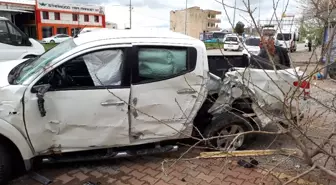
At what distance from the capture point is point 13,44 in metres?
8.66

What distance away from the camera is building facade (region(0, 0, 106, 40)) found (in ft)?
145

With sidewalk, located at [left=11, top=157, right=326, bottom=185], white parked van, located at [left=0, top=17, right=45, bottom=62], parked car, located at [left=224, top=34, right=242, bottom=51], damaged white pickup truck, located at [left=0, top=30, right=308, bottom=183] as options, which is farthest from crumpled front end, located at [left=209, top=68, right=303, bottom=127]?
white parked van, located at [left=0, top=17, right=45, bottom=62]

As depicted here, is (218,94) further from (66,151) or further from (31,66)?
(31,66)

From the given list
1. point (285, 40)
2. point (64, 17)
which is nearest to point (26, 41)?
point (285, 40)

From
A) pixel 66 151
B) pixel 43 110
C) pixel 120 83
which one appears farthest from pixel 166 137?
pixel 43 110

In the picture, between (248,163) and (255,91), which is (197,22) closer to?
(255,91)

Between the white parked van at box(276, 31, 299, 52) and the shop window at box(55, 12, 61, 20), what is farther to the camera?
the shop window at box(55, 12, 61, 20)

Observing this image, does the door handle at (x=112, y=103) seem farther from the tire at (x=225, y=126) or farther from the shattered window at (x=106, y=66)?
the tire at (x=225, y=126)

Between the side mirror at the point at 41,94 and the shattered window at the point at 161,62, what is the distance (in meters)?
1.06

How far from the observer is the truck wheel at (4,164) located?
9.95ft

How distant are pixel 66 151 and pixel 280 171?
2671 mm

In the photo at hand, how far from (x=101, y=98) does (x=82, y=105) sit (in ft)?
0.72

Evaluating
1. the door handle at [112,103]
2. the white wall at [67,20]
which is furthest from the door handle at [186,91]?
the white wall at [67,20]

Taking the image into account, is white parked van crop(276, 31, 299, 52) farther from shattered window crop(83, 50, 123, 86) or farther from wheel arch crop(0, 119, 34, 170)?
wheel arch crop(0, 119, 34, 170)
